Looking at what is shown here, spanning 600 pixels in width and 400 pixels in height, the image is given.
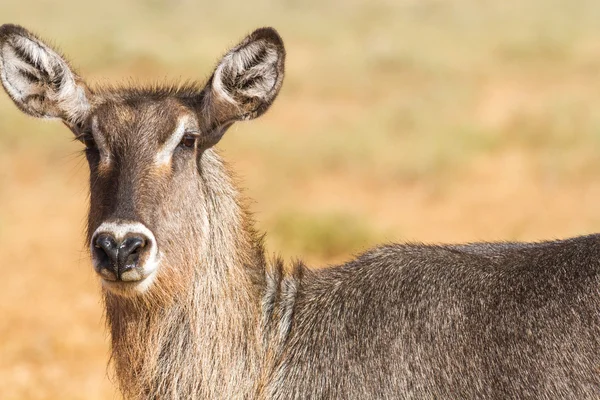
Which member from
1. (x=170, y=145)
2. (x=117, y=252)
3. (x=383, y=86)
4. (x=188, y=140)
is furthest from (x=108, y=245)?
(x=383, y=86)

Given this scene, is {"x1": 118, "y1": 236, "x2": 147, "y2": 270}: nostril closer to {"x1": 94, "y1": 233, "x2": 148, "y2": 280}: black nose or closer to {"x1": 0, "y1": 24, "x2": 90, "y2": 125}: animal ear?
{"x1": 94, "y1": 233, "x2": 148, "y2": 280}: black nose

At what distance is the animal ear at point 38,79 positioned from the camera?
5680 mm

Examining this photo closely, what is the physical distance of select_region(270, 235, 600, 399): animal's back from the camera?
15.4 ft

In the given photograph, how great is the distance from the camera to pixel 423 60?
3084cm

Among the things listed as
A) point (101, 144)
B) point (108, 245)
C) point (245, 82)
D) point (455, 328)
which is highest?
point (245, 82)

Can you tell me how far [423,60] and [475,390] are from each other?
2694 centimetres

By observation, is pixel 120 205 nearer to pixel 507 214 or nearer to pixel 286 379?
pixel 286 379

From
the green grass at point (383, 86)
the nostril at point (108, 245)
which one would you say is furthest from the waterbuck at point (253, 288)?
the green grass at point (383, 86)

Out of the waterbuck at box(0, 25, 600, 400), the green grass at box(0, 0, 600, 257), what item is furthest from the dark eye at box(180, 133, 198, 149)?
the green grass at box(0, 0, 600, 257)

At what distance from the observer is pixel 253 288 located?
5.53 m

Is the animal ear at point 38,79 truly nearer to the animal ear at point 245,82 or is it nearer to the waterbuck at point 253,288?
the waterbuck at point 253,288

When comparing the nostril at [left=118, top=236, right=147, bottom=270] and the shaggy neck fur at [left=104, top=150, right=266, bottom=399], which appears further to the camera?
the shaggy neck fur at [left=104, top=150, right=266, bottom=399]

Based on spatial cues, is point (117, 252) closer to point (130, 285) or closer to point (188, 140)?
point (130, 285)

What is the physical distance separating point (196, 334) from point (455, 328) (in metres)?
1.50
